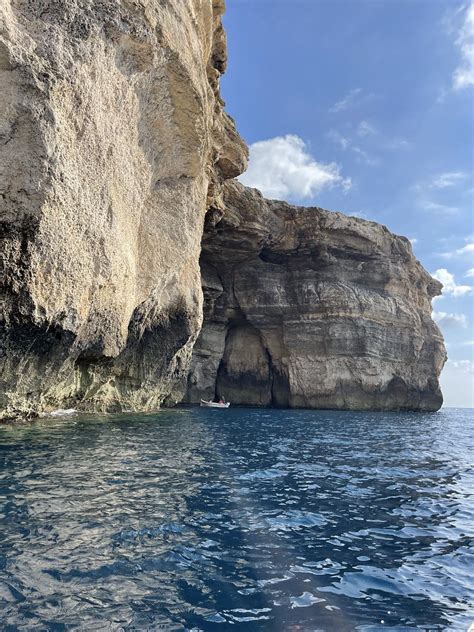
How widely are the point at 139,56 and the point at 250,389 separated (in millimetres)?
35417

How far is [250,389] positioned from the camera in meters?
47.3

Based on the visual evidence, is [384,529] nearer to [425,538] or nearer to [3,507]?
[425,538]

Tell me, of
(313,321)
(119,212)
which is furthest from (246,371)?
(119,212)

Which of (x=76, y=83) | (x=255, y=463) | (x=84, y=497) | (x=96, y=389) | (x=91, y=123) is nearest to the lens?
(x=84, y=497)

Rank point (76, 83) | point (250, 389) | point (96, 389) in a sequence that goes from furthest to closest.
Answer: point (250, 389)
point (96, 389)
point (76, 83)

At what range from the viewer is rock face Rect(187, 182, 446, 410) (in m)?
42.9

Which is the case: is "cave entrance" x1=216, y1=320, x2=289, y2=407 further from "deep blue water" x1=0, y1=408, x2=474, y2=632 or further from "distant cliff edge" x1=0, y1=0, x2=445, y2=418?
"deep blue water" x1=0, y1=408, x2=474, y2=632

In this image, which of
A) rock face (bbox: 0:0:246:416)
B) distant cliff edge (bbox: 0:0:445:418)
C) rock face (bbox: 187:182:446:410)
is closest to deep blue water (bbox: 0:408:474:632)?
rock face (bbox: 0:0:246:416)

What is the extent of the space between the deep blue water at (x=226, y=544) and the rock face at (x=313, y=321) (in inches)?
1297

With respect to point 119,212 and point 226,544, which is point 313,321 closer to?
point 119,212

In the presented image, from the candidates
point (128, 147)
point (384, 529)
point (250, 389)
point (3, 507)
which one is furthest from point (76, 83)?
point (250, 389)

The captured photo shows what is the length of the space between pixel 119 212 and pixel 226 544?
43.2 ft

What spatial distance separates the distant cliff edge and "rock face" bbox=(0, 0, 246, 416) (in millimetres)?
51

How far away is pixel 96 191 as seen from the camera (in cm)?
1446
